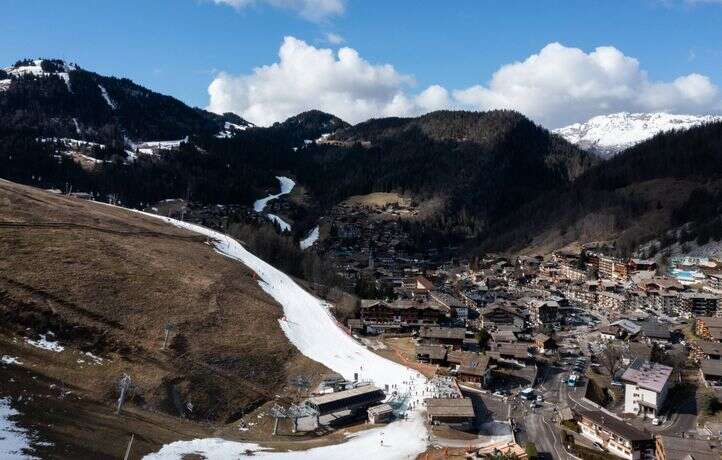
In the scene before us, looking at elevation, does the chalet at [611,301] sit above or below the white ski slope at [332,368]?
above

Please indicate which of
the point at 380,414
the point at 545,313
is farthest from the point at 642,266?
the point at 380,414

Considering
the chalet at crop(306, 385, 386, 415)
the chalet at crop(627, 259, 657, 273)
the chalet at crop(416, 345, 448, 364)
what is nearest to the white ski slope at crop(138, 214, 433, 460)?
the chalet at crop(306, 385, 386, 415)

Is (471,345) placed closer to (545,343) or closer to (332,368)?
(545,343)

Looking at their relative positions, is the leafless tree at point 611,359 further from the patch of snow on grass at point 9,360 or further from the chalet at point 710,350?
the patch of snow on grass at point 9,360

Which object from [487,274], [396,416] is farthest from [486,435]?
[487,274]

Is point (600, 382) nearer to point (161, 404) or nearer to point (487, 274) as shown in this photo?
point (161, 404)

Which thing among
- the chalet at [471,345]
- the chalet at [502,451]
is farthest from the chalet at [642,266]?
the chalet at [502,451]

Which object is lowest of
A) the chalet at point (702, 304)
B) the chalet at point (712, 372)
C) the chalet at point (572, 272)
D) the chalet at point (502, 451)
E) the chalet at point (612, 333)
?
the chalet at point (502, 451)
